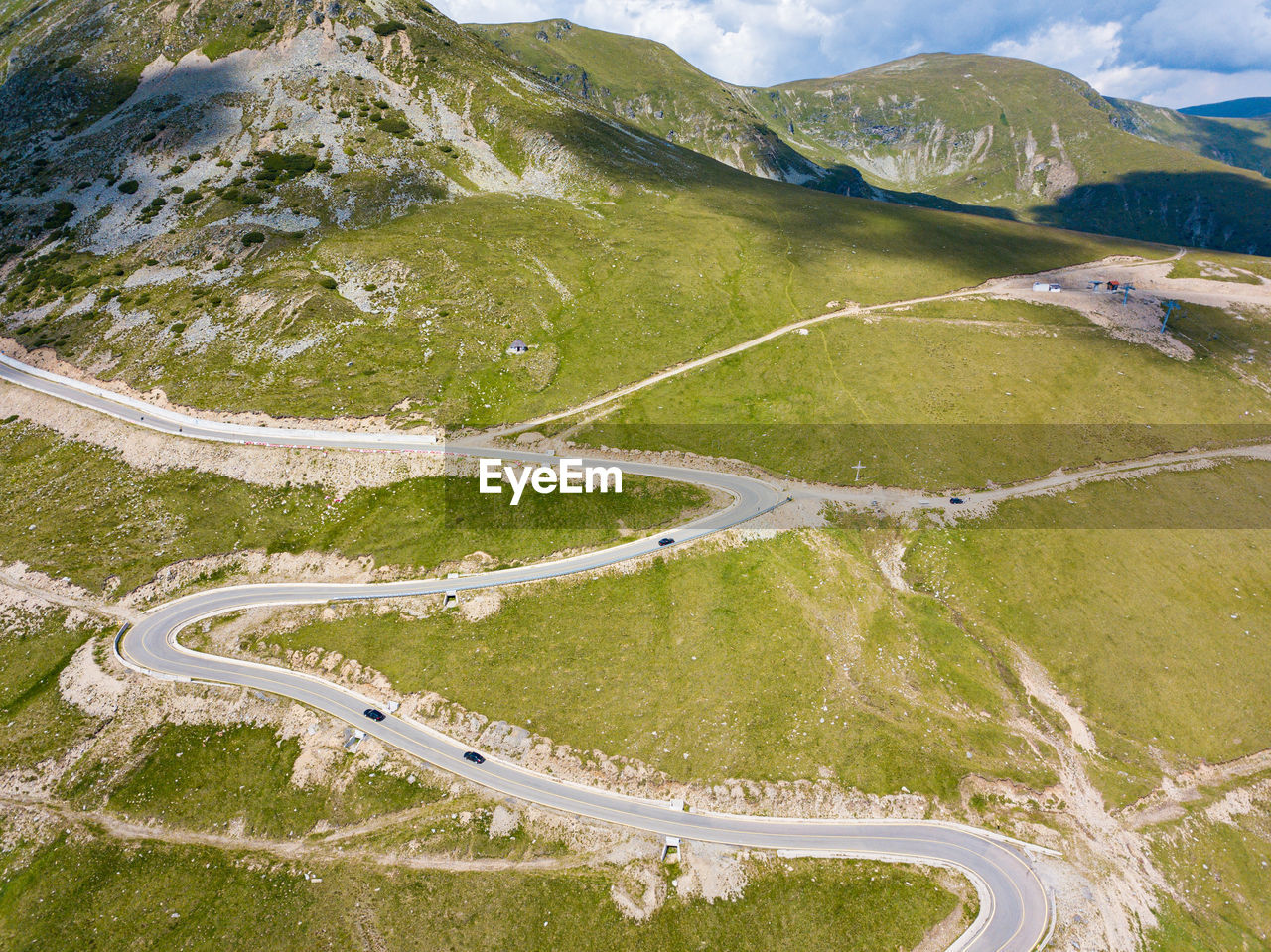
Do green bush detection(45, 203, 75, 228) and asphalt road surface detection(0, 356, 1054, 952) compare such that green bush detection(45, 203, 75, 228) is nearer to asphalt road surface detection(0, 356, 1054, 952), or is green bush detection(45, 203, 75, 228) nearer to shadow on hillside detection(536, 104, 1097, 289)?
asphalt road surface detection(0, 356, 1054, 952)

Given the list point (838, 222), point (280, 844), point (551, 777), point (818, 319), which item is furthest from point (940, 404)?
point (280, 844)

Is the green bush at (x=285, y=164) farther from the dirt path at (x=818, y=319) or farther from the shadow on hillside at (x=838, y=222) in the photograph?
the dirt path at (x=818, y=319)

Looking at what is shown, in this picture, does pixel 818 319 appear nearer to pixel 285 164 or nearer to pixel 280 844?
pixel 280 844

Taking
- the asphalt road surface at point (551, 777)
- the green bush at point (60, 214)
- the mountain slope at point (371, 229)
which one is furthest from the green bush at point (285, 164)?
the asphalt road surface at point (551, 777)

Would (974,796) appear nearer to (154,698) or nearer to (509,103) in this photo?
(154,698)

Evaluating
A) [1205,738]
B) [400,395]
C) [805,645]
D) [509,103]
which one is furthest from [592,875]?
[509,103]
